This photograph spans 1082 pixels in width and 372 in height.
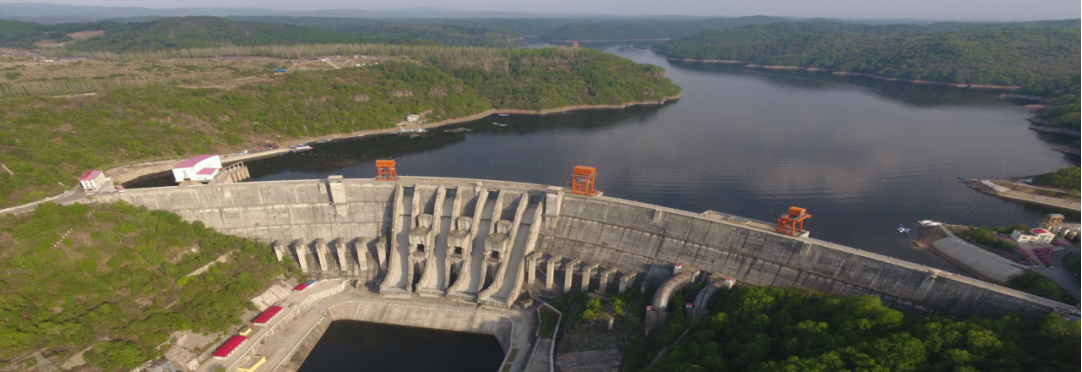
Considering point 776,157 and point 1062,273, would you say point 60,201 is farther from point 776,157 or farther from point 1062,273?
point 776,157

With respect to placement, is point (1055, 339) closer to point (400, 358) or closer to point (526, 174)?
point (400, 358)

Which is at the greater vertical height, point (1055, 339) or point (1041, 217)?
point (1055, 339)

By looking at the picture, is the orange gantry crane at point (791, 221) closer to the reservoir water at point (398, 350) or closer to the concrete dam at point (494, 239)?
the concrete dam at point (494, 239)

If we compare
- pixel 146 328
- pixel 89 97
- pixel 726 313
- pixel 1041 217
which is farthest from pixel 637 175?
pixel 89 97

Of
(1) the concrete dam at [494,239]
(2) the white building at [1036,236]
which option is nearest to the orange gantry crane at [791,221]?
(1) the concrete dam at [494,239]

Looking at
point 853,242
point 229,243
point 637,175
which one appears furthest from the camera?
point 637,175

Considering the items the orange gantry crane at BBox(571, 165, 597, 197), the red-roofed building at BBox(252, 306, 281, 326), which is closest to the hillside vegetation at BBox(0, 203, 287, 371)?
the red-roofed building at BBox(252, 306, 281, 326)

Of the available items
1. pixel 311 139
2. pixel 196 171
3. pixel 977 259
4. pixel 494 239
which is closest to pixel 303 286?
pixel 494 239
